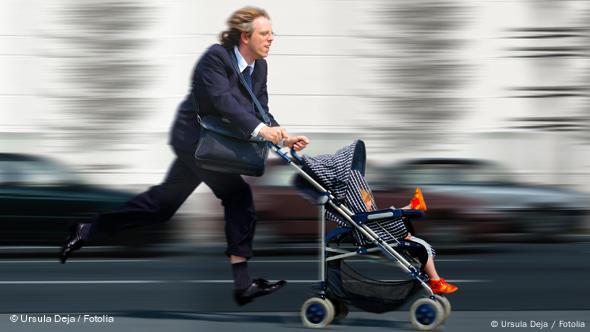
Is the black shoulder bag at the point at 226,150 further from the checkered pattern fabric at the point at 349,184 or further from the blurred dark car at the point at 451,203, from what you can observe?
the blurred dark car at the point at 451,203

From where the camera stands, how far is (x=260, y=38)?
6184mm

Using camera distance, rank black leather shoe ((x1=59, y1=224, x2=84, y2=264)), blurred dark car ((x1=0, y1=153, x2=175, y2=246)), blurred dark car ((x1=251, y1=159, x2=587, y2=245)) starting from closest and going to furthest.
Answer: black leather shoe ((x1=59, y1=224, x2=84, y2=264)) < blurred dark car ((x1=0, y1=153, x2=175, y2=246)) < blurred dark car ((x1=251, y1=159, x2=587, y2=245))

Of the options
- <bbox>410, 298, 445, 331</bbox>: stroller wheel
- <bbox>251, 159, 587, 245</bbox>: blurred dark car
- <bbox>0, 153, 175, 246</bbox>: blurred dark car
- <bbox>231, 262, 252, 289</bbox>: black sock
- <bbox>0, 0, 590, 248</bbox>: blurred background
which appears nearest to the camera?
<bbox>410, 298, 445, 331</bbox>: stroller wheel

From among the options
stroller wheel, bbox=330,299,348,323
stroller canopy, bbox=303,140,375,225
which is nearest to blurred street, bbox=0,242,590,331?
stroller wheel, bbox=330,299,348,323

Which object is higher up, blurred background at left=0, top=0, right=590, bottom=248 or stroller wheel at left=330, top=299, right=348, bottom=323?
stroller wheel at left=330, top=299, right=348, bottom=323

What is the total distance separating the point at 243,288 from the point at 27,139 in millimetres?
13051

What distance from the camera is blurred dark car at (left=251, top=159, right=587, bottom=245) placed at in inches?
464

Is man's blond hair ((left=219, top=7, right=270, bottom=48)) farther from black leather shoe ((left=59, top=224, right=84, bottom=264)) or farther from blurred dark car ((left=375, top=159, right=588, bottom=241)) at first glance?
blurred dark car ((left=375, top=159, right=588, bottom=241))

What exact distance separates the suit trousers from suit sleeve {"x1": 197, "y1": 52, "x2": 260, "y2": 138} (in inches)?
15.2

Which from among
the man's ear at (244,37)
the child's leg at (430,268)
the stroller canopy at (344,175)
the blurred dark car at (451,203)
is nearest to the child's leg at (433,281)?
the child's leg at (430,268)

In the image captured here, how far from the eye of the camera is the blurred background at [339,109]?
12.0 meters

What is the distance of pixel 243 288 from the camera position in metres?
6.32

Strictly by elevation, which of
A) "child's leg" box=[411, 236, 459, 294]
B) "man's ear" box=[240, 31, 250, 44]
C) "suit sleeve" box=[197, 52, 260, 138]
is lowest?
"child's leg" box=[411, 236, 459, 294]

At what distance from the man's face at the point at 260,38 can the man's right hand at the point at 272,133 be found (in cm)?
46
